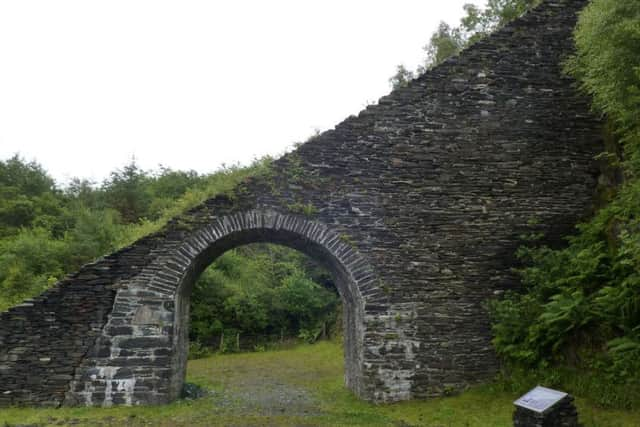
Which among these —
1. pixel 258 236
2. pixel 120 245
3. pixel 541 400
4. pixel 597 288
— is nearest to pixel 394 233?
pixel 258 236

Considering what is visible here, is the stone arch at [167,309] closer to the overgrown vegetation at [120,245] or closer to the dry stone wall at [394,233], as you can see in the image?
the dry stone wall at [394,233]

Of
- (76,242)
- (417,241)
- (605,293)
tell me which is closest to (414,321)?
(417,241)

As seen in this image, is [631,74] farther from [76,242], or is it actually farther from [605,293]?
[76,242]

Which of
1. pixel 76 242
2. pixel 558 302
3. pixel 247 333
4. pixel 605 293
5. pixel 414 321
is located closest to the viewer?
pixel 605 293

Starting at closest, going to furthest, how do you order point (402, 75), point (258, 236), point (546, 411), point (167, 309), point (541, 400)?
point (546, 411) < point (541, 400) < point (167, 309) < point (258, 236) < point (402, 75)

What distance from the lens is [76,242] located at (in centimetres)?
1914

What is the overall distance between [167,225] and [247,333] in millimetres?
13539

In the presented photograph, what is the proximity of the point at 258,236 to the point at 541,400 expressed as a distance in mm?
5707

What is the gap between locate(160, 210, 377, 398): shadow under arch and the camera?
8.73 metres

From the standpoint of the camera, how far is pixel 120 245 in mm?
13359

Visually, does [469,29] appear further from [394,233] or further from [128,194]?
[128,194]

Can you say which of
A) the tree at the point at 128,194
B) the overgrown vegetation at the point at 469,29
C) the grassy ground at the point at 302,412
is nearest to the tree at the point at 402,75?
the overgrown vegetation at the point at 469,29

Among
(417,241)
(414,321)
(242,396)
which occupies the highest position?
(417,241)

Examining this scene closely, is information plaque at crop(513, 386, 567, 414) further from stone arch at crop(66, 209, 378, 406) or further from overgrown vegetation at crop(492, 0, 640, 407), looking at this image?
stone arch at crop(66, 209, 378, 406)
